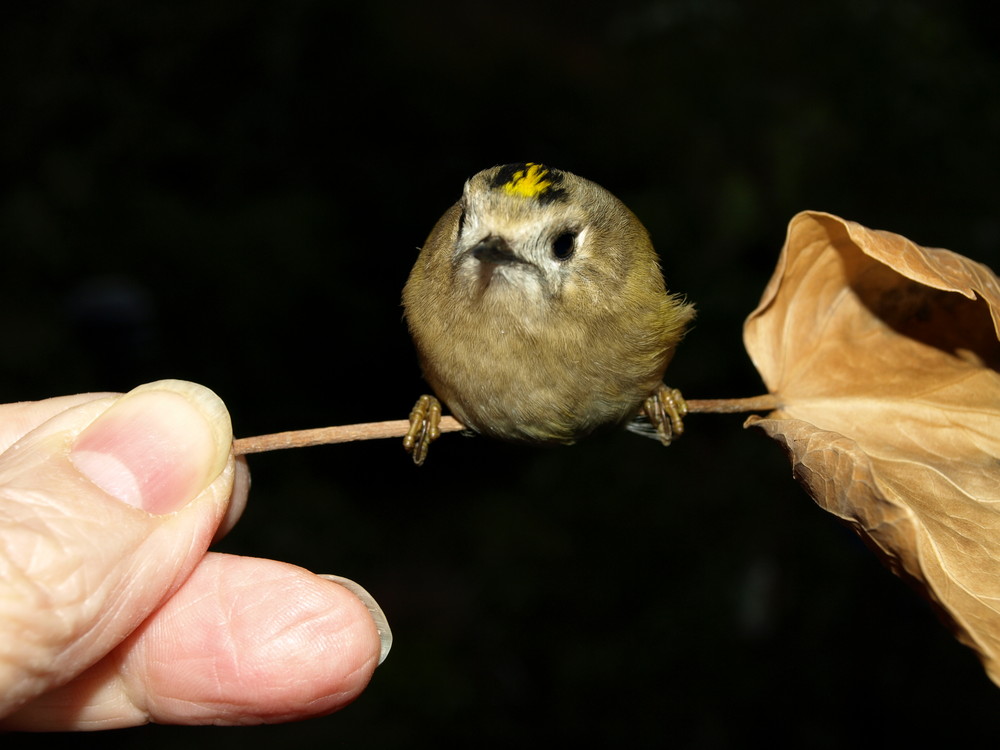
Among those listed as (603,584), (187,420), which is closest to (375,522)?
(603,584)

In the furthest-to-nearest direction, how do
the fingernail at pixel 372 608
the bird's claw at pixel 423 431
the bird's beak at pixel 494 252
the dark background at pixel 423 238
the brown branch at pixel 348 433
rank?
the dark background at pixel 423 238 → the bird's claw at pixel 423 431 → the fingernail at pixel 372 608 → the bird's beak at pixel 494 252 → the brown branch at pixel 348 433

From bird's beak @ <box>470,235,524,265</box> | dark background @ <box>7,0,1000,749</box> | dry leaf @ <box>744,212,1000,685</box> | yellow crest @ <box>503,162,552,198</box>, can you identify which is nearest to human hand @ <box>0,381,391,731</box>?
bird's beak @ <box>470,235,524,265</box>

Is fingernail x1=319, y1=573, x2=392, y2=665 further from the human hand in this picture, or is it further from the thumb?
the thumb

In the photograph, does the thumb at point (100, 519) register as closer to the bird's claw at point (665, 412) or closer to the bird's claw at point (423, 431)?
the bird's claw at point (423, 431)

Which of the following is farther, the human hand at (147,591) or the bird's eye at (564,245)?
the bird's eye at (564,245)

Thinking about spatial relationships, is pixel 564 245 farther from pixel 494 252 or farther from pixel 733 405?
pixel 733 405

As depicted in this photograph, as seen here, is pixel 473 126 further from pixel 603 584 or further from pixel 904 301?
pixel 904 301

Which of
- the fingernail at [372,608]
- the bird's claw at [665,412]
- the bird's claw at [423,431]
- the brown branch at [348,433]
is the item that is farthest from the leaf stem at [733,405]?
the fingernail at [372,608]

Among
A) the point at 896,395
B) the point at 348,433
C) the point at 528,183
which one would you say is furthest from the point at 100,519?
the point at 896,395
